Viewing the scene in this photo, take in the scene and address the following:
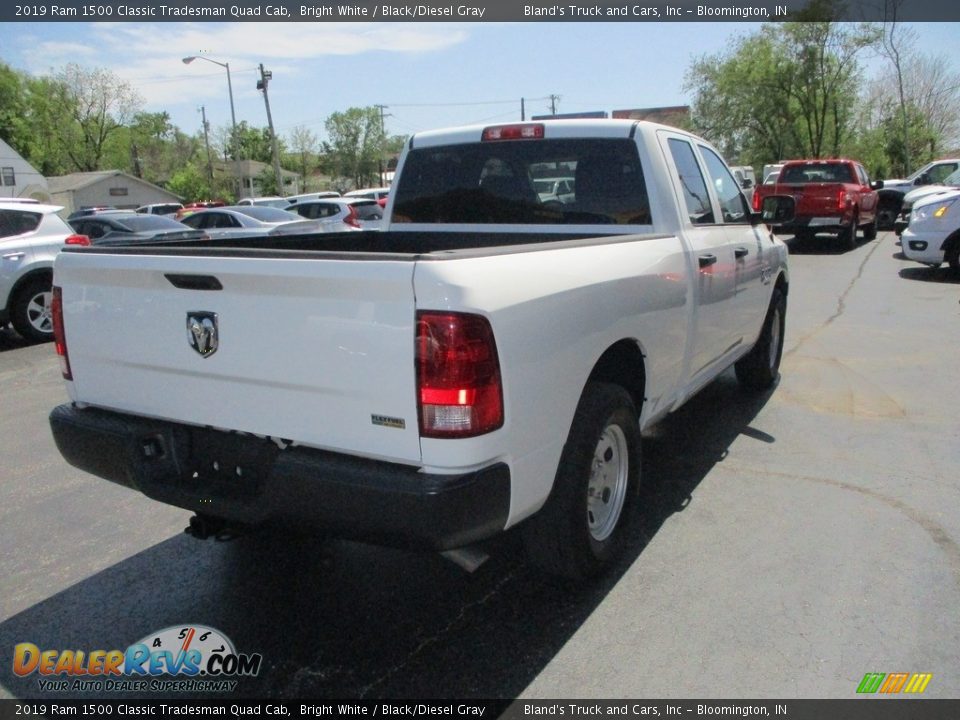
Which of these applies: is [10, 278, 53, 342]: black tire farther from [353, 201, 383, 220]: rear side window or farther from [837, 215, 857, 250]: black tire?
[837, 215, 857, 250]: black tire

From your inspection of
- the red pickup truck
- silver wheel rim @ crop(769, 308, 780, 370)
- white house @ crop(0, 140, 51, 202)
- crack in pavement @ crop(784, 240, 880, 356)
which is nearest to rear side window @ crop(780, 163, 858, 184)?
the red pickup truck

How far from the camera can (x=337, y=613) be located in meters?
3.13

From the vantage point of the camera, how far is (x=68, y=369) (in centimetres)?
323

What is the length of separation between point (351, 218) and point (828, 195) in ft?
37.1

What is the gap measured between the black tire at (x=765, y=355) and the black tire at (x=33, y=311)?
8.04 metres

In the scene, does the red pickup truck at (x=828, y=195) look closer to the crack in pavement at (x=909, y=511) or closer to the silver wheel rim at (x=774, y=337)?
the silver wheel rim at (x=774, y=337)

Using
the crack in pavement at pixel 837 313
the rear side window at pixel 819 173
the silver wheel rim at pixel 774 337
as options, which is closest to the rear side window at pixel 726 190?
the silver wheel rim at pixel 774 337

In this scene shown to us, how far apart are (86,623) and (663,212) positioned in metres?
3.24

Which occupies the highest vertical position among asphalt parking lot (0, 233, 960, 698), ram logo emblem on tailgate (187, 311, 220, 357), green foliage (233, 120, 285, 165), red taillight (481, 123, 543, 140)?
green foliage (233, 120, 285, 165)

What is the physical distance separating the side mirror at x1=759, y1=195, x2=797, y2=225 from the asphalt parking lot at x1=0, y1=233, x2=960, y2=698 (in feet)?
5.14

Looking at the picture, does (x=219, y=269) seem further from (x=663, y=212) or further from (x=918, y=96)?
(x=918, y=96)

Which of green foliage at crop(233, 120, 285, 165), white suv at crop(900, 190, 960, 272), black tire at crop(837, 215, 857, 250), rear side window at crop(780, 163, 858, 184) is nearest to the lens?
white suv at crop(900, 190, 960, 272)

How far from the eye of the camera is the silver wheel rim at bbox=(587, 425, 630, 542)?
3.28 m

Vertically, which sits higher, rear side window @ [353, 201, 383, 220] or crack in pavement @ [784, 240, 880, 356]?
rear side window @ [353, 201, 383, 220]
